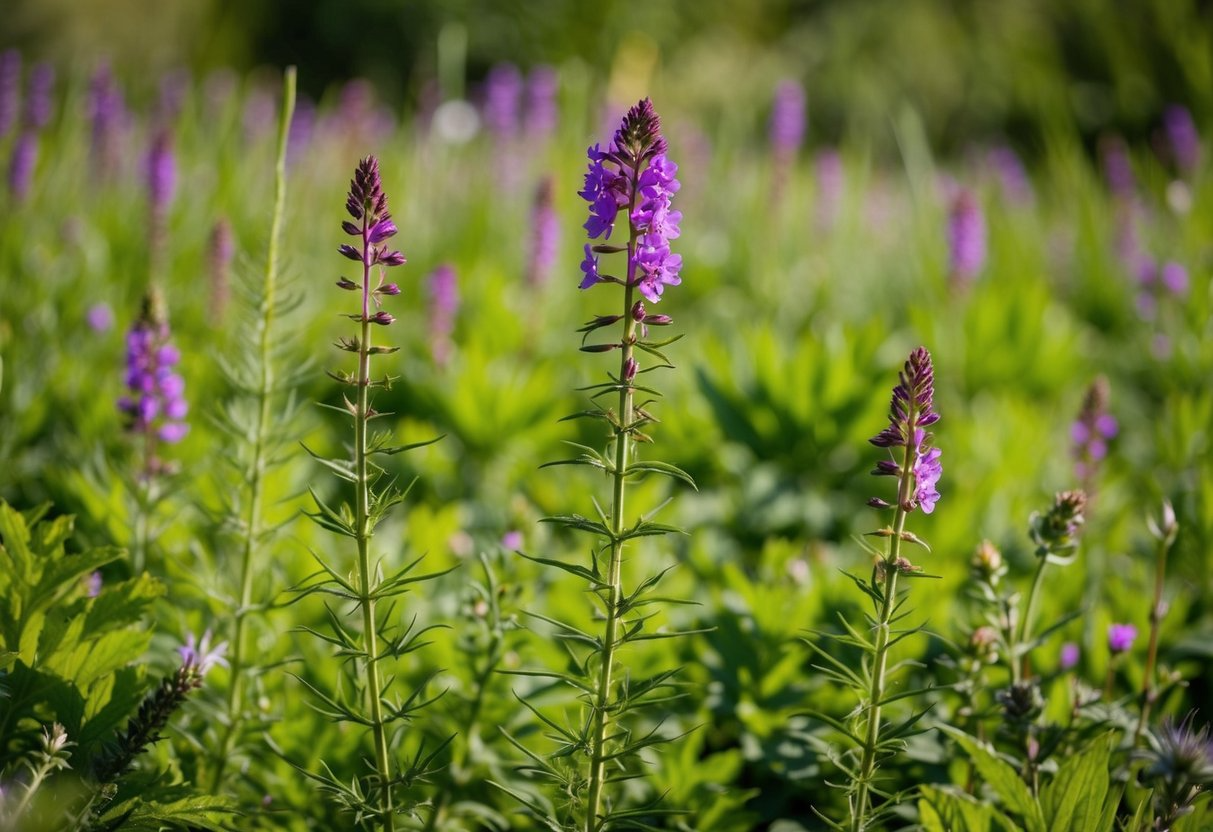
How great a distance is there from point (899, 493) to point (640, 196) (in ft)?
1.61

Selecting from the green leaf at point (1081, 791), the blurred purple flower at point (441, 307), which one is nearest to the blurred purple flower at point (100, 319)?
the blurred purple flower at point (441, 307)

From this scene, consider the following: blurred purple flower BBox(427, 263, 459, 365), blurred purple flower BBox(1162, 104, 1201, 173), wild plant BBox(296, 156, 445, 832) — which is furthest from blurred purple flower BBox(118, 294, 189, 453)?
blurred purple flower BBox(1162, 104, 1201, 173)

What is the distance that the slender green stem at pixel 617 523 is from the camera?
3.99 ft

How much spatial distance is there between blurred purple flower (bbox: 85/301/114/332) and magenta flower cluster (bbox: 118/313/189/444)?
930 mm

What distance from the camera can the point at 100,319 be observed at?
276cm

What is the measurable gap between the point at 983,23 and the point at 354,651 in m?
16.3

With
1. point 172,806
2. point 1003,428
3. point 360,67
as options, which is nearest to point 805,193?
point 1003,428

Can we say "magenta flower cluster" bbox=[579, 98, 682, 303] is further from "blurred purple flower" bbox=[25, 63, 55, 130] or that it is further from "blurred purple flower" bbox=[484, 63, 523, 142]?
"blurred purple flower" bbox=[484, 63, 523, 142]

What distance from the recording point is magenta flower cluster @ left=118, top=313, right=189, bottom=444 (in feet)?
6.20

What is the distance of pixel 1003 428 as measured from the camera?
114 inches

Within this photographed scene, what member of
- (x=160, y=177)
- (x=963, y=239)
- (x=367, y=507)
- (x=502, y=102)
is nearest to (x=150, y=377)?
(x=367, y=507)

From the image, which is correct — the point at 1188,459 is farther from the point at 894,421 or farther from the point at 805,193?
the point at 805,193

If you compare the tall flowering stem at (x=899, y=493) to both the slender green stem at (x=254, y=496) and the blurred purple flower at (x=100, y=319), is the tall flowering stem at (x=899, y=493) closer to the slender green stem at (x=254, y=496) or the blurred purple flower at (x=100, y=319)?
the slender green stem at (x=254, y=496)

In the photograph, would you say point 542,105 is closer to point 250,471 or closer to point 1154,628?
point 250,471
